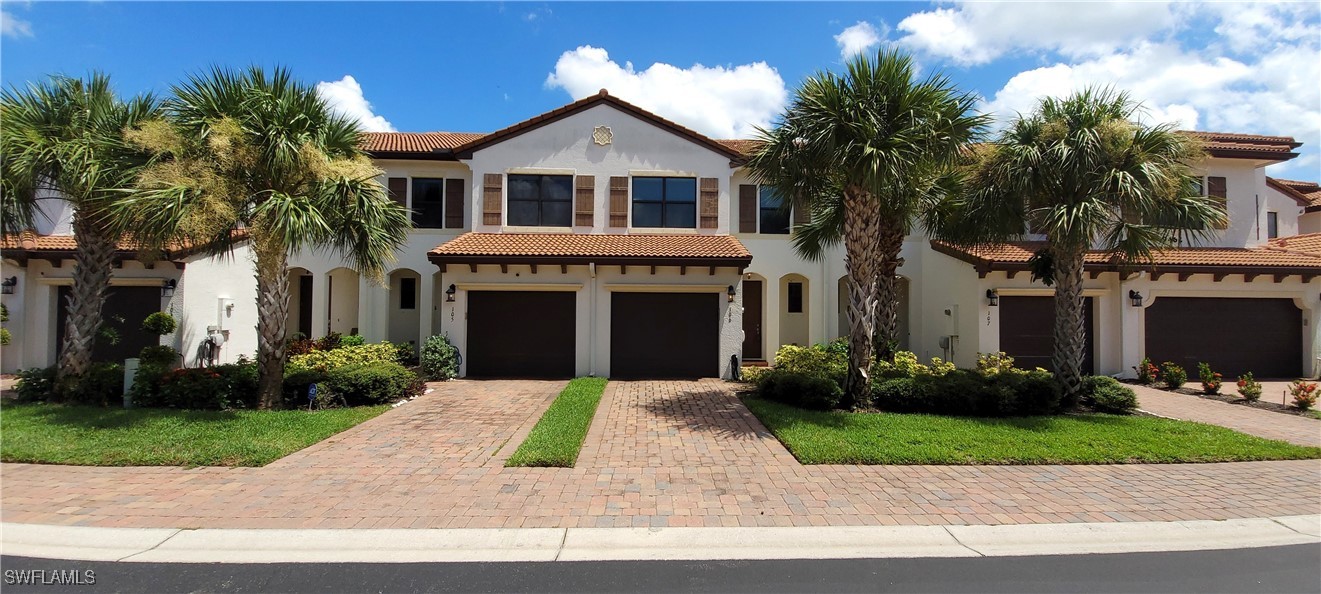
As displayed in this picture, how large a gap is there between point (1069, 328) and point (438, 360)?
45.2 ft

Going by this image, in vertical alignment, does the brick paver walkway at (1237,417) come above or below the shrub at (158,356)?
below

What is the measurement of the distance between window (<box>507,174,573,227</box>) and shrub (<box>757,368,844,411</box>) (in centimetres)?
768

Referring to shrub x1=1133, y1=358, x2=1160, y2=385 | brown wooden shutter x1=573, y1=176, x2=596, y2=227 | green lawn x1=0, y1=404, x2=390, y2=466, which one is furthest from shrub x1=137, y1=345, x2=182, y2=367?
shrub x1=1133, y1=358, x2=1160, y2=385

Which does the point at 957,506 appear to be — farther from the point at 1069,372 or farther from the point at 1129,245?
the point at 1129,245

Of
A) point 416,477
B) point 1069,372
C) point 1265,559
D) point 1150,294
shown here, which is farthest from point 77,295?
point 1150,294

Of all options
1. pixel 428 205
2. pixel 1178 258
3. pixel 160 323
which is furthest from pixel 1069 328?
pixel 160 323

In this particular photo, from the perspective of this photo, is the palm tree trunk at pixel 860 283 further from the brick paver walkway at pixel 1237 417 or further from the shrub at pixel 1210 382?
the shrub at pixel 1210 382

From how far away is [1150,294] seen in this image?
14.6m

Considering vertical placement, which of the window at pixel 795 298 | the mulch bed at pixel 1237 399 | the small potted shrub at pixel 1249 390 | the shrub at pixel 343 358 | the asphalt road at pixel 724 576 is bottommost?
the asphalt road at pixel 724 576

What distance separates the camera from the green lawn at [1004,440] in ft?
22.6

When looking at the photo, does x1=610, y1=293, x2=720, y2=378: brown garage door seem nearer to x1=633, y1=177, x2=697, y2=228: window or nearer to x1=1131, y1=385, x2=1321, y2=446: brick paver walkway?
x1=633, y1=177, x2=697, y2=228: window

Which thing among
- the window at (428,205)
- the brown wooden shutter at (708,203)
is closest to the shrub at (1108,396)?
the brown wooden shutter at (708,203)

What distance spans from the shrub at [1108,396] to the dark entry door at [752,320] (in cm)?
835

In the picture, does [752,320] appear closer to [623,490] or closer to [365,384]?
[365,384]
